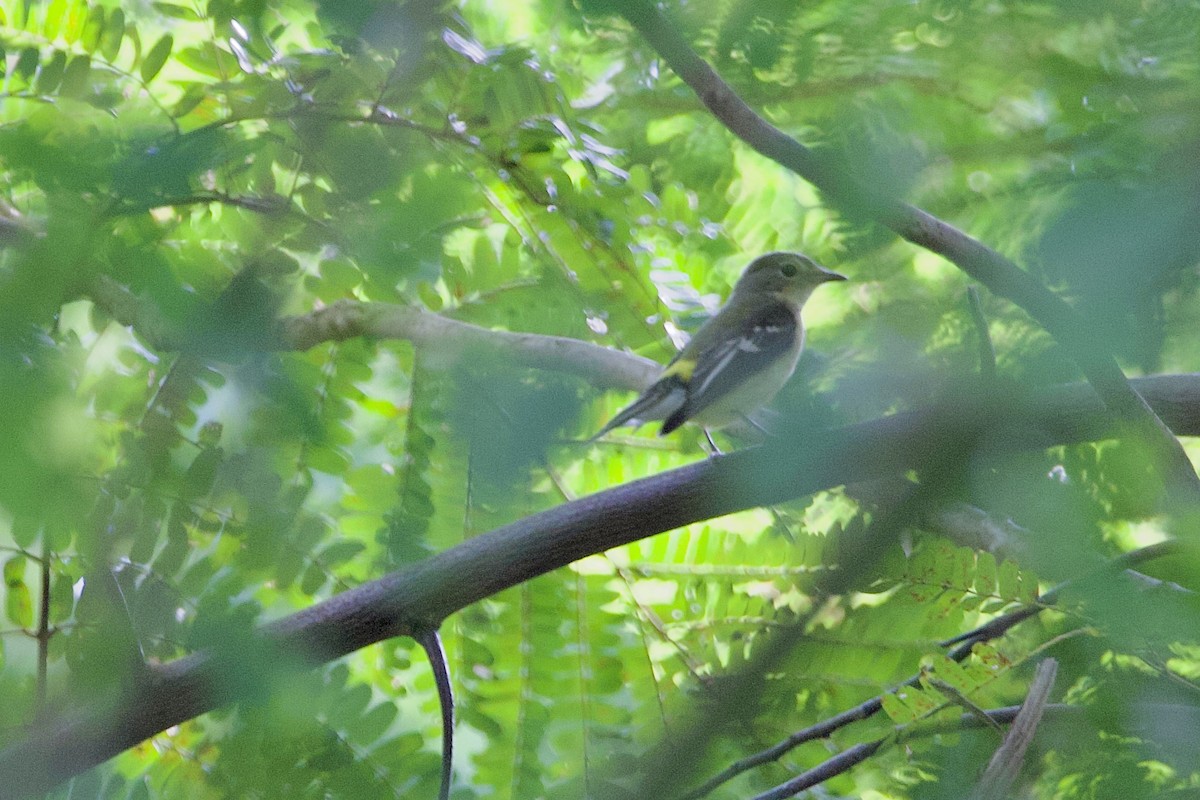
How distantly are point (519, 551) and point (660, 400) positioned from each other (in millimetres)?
981

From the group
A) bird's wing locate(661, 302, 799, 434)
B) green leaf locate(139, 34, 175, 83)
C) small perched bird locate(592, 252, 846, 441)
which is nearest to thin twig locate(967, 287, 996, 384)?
green leaf locate(139, 34, 175, 83)

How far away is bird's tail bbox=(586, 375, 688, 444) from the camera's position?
2672mm

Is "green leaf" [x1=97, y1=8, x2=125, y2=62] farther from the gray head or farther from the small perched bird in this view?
the gray head

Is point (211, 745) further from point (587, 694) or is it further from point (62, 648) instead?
point (587, 694)

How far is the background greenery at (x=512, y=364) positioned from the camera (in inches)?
32.2

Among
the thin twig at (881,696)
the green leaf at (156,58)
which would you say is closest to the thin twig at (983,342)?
the thin twig at (881,696)

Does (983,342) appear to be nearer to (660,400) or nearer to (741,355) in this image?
(660,400)

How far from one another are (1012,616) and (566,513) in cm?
69

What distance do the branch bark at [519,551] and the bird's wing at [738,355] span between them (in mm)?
787

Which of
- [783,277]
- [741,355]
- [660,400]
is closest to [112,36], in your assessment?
[660,400]

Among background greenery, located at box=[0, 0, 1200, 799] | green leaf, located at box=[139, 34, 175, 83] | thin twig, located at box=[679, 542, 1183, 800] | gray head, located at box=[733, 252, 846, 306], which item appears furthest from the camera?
gray head, located at box=[733, 252, 846, 306]

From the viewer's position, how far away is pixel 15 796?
1270 millimetres

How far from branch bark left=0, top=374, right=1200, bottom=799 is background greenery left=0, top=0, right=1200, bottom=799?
0.05m

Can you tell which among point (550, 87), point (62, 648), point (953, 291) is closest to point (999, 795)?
point (953, 291)
